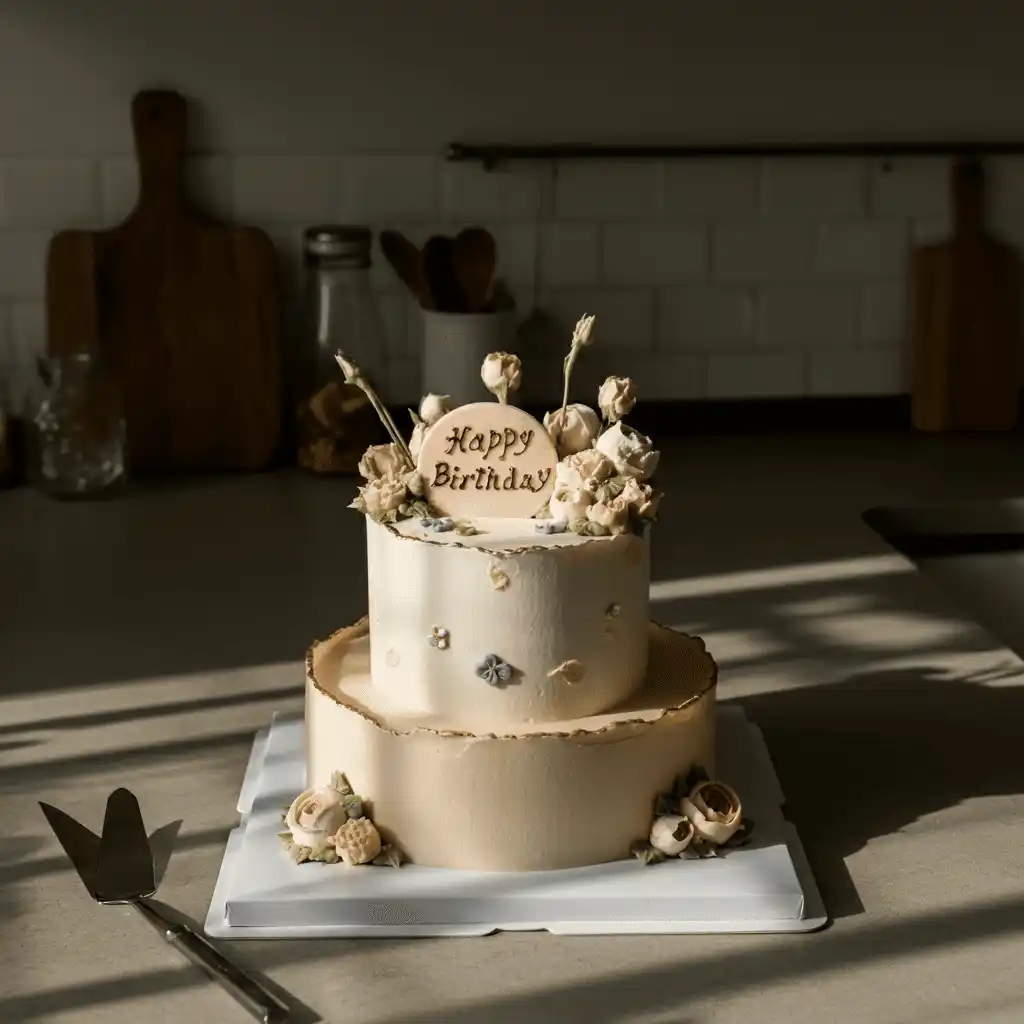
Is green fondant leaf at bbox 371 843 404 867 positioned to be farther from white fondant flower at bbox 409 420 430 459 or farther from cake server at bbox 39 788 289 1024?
white fondant flower at bbox 409 420 430 459

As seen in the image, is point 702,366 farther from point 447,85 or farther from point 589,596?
point 589,596

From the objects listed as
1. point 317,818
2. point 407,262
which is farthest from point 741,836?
point 407,262

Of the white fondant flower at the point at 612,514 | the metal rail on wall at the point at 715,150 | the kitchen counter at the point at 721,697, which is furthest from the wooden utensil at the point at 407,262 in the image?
the white fondant flower at the point at 612,514

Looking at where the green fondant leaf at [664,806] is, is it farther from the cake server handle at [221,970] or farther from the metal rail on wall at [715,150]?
the metal rail on wall at [715,150]

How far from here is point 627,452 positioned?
118 cm

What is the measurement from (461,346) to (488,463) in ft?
3.22

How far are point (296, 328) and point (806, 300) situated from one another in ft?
2.12

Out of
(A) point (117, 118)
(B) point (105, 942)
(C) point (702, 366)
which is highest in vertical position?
(A) point (117, 118)

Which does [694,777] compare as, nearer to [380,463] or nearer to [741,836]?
[741,836]

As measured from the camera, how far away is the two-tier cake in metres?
1.14

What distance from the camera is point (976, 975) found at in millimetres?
1036

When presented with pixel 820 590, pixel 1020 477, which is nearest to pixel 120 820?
pixel 820 590

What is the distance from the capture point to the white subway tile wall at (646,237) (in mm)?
2201

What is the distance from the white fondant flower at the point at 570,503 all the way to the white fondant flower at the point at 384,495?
0.10m
